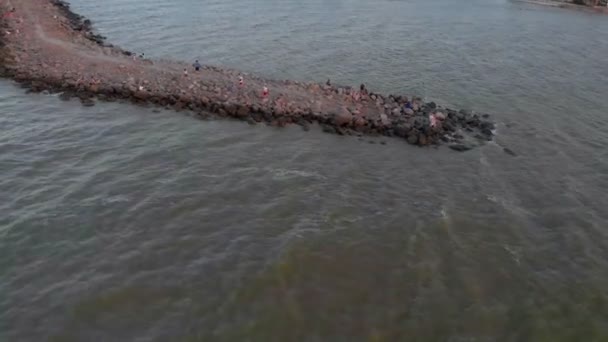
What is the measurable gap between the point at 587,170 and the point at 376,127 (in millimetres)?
14144

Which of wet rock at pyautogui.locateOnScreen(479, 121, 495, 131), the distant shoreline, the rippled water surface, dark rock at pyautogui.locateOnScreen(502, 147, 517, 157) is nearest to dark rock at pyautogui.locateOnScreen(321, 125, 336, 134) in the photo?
the rippled water surface

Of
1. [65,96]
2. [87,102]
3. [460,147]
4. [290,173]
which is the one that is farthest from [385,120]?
[65,96]

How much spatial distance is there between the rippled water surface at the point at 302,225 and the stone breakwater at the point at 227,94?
61.0 inches

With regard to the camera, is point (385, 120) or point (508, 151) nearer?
point (508, 151)

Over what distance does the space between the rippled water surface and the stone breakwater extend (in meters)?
1.55

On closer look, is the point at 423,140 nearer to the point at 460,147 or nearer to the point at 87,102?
the point at 460,147

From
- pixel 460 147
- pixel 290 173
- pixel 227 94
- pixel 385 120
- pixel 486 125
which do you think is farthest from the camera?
pixel 227 94

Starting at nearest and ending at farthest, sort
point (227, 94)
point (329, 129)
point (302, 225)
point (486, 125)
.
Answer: point (302, 225) < point (329, 129) < point (486, 125) < point (227, 94)

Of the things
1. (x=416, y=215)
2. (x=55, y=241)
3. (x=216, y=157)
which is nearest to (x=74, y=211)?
(x=55, y=241)

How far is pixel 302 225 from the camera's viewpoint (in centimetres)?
2612

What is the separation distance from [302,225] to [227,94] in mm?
17893

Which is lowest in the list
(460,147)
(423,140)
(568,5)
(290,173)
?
(290,173)

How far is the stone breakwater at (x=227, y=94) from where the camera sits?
36.9 m

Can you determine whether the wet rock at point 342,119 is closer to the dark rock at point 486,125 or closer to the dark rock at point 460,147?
the dark rock at point 460,147
